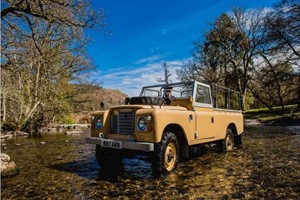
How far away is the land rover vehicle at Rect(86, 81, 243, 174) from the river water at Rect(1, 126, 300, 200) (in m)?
0.54

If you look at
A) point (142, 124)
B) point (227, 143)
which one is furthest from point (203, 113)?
point (227, 143)

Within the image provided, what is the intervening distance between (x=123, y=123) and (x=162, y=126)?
1184 millimetres

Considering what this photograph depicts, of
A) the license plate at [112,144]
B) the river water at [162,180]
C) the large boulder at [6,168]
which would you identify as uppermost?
the license plate at [112,144]

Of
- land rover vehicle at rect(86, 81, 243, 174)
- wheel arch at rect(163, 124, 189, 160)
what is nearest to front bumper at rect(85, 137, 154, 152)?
land rover vehicle at rect(86, 81, 243, 174)

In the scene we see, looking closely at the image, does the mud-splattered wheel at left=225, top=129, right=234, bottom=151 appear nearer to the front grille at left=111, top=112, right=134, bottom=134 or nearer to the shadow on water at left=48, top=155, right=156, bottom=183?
the shadow on water at left=48, top=155, right=156, bottom=183

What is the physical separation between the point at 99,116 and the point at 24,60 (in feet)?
29.8

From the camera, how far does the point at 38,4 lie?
9664 mm

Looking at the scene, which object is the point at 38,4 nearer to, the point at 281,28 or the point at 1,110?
the point at 1,110

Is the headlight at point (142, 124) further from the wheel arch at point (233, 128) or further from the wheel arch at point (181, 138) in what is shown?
the wheel arch at point (233, 128)

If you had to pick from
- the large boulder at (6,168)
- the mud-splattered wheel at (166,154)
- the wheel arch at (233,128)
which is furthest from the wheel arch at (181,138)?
the large boulder at (6,168)

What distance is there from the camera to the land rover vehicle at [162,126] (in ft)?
18.7

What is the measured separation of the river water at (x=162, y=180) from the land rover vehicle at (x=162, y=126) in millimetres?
537

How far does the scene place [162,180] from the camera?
18.5 ft

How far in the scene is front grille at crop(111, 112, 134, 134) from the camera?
6297mm
